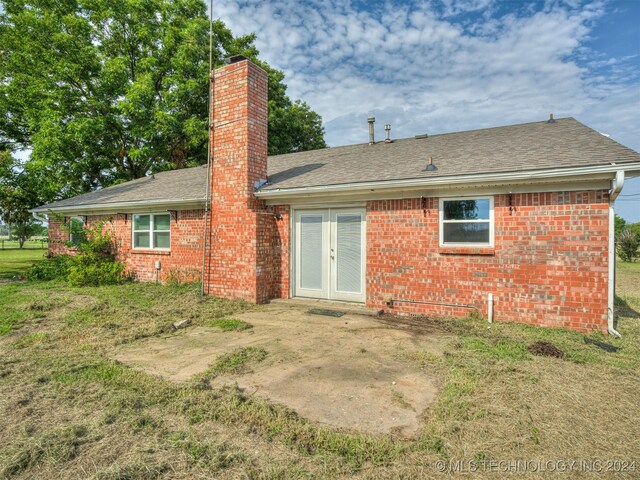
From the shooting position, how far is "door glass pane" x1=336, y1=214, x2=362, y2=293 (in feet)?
24.8

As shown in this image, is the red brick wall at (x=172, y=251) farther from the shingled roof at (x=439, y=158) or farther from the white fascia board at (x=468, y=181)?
the white fascia board at (x=468, y=181)

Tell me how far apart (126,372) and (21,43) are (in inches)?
862

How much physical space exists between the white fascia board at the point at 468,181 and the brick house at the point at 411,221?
2 centimetres

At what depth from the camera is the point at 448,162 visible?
7.00 meters

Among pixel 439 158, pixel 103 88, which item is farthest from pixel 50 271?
pixel 439 158

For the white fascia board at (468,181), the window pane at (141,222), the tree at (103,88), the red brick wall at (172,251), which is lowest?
the red brick wall at (172,251)

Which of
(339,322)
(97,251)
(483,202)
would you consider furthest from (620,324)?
(97,251)

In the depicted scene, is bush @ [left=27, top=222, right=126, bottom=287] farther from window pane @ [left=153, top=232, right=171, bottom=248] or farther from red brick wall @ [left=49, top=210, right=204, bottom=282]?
window pane @ [left=153, top=232, right=171, bottom=248]

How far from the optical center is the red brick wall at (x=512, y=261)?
548 centimetres

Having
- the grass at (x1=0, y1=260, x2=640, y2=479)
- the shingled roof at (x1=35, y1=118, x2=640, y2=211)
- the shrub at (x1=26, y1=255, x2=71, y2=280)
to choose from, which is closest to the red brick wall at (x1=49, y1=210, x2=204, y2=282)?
the shingled roof at (x1=35, y1=118, x2=640, y2=211)

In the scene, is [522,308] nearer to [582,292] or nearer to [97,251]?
A: [582,292]

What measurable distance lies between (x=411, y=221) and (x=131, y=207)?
8978 mm

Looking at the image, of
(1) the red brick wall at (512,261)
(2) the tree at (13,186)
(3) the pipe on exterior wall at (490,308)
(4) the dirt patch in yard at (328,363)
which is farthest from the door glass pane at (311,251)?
(2) the tree at (13,186)

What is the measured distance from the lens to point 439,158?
7.49 meters
